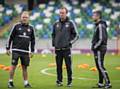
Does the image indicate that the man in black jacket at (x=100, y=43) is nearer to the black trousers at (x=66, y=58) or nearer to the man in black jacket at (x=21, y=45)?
the black trousers at (x=66, y=58)

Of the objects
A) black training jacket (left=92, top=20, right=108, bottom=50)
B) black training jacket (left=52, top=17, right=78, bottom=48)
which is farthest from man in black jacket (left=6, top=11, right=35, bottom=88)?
black training jacket (left=92, top=20, right=108, bottom=50)

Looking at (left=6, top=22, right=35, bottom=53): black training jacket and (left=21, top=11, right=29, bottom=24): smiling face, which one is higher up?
(left=21, top=11, right=29, bottom=24): smiling face

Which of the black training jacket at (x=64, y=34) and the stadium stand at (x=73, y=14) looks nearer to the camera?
the black training jacket at (x=64, y=34)

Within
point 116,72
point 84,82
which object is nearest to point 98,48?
point 84,82

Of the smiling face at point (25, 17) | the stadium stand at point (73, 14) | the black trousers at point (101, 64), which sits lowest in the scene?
the black trousers at point (101, 64)

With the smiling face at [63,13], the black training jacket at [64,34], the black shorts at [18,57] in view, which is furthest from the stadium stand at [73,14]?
the black shorts at [18,57]

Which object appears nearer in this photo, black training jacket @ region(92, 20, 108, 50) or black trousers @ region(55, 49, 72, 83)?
black training jacket @ region(92, 20, 108, 50)

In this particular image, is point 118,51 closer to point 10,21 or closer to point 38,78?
point 10,21

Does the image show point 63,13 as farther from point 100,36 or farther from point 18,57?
point 18,57

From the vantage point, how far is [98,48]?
1321 centimetres

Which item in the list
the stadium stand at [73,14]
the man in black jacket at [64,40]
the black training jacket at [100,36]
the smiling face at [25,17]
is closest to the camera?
the black training jacket at [100,36]

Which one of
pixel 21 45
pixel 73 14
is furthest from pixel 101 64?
pixel 73 14

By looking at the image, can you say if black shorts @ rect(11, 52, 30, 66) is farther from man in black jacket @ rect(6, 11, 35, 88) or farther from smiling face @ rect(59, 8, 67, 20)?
smiling face @ rect(59, 8, 67, 20)

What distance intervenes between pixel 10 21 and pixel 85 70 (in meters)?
18.2
